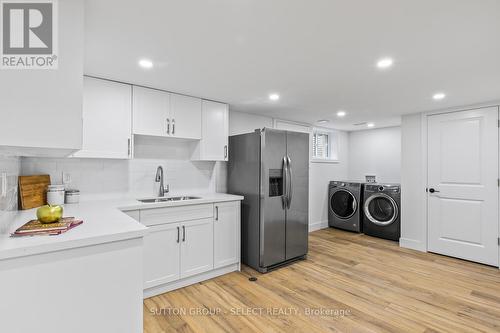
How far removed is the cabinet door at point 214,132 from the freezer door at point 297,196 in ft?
2.81

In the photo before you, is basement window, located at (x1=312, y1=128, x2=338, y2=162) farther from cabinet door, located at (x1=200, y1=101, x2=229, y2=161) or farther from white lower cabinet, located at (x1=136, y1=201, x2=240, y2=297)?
white lower cabinet, located at (x1=136, y1=201, x2=240, y2=297)

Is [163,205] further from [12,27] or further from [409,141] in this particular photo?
[409,141]

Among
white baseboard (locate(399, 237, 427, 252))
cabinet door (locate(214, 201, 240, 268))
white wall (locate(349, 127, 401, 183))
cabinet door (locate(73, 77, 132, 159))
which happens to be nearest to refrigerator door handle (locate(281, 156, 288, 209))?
cabinet door (locate(214, 201, 240, 268))

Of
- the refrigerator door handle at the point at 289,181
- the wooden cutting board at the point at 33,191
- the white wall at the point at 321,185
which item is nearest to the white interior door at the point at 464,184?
the white wall at the point at 321,185

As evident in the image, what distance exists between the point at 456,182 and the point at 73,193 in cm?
473

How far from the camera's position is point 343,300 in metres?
2.44

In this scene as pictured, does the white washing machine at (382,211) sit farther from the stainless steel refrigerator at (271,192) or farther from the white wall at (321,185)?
the stainless steel refrigerator at (271,192)

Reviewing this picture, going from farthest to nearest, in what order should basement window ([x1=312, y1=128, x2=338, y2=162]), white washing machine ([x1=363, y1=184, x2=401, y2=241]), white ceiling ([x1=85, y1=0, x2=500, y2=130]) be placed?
basement window ([x1=312, y1=128, x2=338, y2=162]), white washing machine ([x1=363, y1=184, x2=401, y2=241]), white ceiling ([x1=85, y1=0, x2=500, y2=130])

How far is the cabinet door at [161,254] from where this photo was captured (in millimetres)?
2418

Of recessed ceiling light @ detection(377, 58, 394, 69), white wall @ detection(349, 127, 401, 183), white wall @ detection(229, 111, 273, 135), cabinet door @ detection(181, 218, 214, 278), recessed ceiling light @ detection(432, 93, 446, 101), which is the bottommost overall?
cabinet door @ detection(181, 218, 214, 278)

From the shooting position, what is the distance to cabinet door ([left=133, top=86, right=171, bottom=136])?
2.65 metres

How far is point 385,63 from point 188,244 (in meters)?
2.52

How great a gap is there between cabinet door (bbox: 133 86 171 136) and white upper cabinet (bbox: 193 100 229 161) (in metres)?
0.46

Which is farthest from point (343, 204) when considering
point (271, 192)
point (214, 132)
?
point (214, 132)
